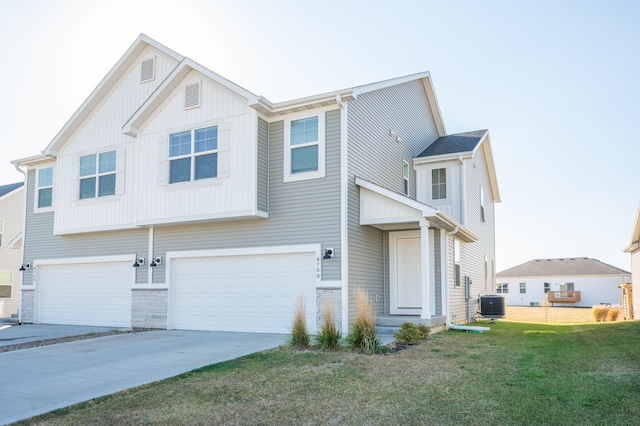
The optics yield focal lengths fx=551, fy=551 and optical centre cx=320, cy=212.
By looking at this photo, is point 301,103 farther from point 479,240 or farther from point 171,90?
point 479,240

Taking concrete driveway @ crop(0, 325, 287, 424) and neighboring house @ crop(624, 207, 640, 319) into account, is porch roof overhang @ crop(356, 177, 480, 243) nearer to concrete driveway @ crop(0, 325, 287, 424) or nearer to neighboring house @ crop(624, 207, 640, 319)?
concrete driveway @ crop(0, 325, 287, 424)

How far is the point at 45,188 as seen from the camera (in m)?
17.5

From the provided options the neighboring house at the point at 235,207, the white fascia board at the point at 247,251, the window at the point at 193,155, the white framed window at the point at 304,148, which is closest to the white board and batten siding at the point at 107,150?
the neighboring house at the point at 235,207

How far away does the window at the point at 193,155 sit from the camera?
1344cm

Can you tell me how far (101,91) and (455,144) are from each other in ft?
36.5

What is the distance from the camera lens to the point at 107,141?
15766mm

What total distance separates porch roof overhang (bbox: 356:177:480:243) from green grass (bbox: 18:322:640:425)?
3.57 m

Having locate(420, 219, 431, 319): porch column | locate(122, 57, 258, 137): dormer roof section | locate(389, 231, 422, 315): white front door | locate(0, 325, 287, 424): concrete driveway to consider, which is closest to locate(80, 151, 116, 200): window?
locate(122, 57, 258, 137): dormer roof section

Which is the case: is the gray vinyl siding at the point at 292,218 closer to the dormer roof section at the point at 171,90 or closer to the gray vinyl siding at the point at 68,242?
the dormer roof section at the point at 171,90

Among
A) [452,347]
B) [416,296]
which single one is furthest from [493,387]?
[416,296]

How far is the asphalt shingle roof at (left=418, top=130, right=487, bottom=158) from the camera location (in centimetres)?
1725

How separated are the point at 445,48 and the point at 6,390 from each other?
12124 millimetres

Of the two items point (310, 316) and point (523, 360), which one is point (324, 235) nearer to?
point (310, 316)

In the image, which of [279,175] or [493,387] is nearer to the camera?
[493,387]
